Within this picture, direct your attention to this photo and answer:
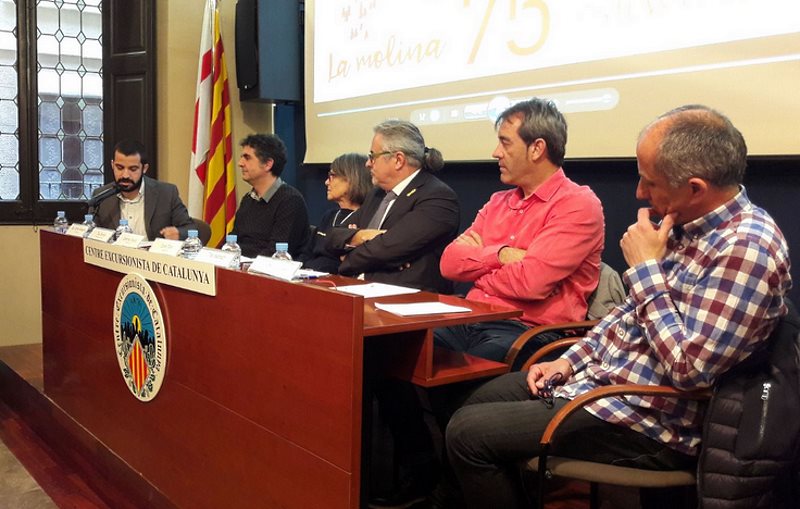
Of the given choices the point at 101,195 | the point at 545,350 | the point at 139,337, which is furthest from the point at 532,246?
the point at 101,195

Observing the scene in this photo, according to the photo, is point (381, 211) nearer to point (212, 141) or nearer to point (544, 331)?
point (544, 331)

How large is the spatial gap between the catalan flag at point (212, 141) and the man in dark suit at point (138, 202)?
1149mm

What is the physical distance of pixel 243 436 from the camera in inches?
75.7

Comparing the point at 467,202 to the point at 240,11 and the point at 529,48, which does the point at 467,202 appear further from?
the point at 240,11

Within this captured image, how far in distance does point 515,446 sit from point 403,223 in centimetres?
123

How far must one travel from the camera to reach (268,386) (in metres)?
1.82

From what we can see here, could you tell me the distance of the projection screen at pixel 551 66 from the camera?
242 centimetres

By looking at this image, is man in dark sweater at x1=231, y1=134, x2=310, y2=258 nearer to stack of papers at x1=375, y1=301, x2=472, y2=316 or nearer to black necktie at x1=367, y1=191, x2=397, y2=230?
black necktie at x1=367, y1=191, x2=397, y2=230

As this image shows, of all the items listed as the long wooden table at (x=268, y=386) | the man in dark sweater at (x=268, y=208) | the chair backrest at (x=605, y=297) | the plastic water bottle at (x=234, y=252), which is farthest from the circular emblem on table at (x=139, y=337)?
the chair backrest at (x=605, y=297)

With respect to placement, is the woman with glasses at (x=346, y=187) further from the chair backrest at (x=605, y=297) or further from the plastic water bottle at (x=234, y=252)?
the chair backrest at (x=605, y=297)

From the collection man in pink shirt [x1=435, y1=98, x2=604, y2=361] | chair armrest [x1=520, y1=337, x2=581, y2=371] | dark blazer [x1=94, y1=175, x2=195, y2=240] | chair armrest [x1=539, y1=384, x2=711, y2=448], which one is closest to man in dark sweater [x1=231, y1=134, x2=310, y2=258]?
dark blazer [x1=94, y1=175, x2=195, y2=240]

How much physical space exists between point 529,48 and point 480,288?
4.05 ft

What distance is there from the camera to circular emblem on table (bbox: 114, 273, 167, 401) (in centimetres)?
231

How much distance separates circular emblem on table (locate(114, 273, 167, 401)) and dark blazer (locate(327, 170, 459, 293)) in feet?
2.56
